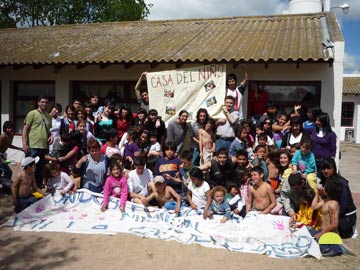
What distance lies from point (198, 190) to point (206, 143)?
1102 mm

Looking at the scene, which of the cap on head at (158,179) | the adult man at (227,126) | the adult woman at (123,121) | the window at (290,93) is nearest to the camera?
the cap on head at (158,179)

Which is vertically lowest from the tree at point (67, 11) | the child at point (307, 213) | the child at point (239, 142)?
the child at point (307, 213)

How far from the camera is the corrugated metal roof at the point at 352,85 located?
2348 centimetres

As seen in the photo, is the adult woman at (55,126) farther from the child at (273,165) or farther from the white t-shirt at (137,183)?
the child at (273,165)

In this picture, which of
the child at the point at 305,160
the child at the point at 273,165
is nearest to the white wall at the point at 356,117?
the child at the point at 305,160

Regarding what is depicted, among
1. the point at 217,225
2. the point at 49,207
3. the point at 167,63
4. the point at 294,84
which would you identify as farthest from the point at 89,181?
the point at 294,84

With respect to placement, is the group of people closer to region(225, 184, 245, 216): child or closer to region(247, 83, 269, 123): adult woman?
region(225, 184, 245, 216): child

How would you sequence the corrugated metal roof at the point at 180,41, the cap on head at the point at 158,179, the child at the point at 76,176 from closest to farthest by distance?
the cap on head at the point at 158,179 → the child at the point at 76,176 → the corrugated metal roof at the point at 180,41

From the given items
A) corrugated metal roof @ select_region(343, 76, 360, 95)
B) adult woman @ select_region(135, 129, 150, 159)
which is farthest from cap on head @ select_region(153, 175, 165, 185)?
corrugated metal roof @ select_region(343, 76, 360, 95)

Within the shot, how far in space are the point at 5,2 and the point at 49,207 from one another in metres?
25.4

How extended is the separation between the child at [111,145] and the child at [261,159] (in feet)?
7.95

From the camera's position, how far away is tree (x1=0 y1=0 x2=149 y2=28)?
26.5 m

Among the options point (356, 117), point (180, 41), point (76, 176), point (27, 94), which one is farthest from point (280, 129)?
point (356, 117)

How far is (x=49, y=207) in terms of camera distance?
5.54m
